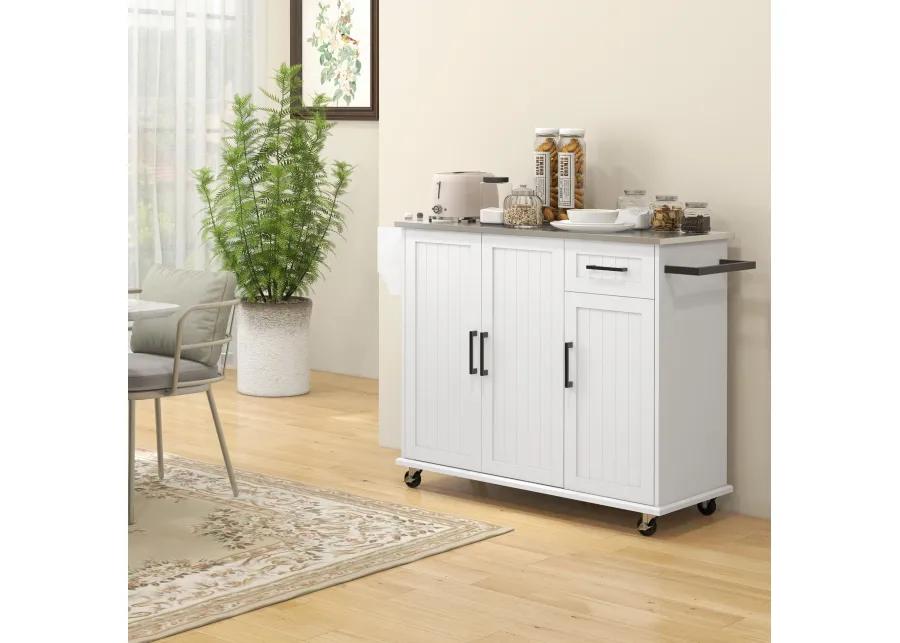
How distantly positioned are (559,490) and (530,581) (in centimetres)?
65

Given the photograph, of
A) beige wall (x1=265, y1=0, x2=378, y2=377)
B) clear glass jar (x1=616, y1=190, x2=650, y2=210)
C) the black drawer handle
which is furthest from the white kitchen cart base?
beige wall (x1=265, y1=0, x2=378, y2=377)

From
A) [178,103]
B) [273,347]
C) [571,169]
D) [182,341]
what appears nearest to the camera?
[182,341]

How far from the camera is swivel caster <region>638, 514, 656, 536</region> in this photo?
153 inches

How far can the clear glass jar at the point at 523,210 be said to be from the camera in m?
4.14

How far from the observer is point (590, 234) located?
387cm

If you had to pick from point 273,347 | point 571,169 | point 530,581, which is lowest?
point 530,581

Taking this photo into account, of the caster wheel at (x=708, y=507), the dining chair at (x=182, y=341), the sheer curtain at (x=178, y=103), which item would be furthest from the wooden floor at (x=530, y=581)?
the sheer curtain at (x=178, y=103)

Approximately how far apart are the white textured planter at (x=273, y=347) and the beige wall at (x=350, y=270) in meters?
0.60

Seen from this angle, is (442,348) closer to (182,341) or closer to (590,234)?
(590,234)

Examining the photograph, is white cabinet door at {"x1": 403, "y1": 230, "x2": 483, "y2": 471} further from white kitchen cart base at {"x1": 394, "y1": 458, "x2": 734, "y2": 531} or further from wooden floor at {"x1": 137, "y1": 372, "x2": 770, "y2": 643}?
wooden floor at {"x1": 137, "y1": 372, "x2": 770, "y2": 643}

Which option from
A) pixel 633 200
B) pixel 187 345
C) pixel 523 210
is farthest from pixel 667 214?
pixel 187 345
